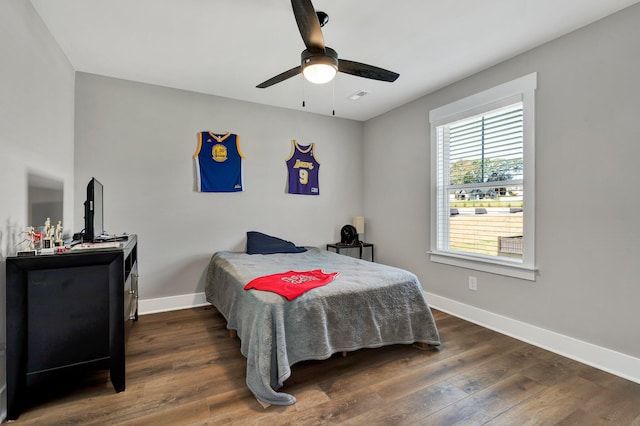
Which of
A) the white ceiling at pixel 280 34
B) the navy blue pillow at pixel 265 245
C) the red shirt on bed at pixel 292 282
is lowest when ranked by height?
the red shirt on bed at pixel 292 282

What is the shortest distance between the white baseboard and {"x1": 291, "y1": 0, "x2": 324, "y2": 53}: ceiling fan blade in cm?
277

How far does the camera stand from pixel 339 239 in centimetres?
449

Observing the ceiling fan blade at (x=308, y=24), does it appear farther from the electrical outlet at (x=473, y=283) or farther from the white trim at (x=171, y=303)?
the white trim at (x=171, y=303)

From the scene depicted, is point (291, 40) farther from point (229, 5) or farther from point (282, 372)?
point (282, 372)

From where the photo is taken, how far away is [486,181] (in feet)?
9.77

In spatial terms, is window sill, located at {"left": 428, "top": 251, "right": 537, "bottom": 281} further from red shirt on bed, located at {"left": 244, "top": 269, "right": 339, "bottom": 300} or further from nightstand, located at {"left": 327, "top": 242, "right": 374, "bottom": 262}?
red shirt on bed, located at {"left": 244, "top": 269, "right": 339, "bottom": 300}

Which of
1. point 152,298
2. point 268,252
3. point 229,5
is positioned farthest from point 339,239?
point 229,5

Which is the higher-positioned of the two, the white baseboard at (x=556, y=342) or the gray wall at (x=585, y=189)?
the gray wall at (x=585, y=189)

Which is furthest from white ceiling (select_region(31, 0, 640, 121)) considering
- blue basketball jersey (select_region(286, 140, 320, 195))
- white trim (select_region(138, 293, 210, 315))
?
Result: white trim (select_region(138, 293, 210, 315))

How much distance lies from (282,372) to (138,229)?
239 cm

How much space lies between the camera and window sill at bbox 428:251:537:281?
2.60 meters

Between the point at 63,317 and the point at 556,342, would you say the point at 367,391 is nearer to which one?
the point at 556,342

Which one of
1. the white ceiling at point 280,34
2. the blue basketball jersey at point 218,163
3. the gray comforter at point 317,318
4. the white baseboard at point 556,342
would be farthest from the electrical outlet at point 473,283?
the blue basketball jersey at point 218,163

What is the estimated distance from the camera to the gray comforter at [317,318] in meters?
1.81
